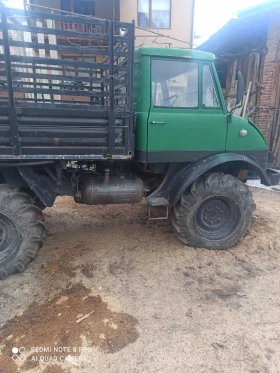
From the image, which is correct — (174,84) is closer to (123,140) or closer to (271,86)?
(123,140)

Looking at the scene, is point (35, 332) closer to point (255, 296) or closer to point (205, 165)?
point (255, 296)

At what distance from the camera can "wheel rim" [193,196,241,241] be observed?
12.7ft

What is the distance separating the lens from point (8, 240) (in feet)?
10.6

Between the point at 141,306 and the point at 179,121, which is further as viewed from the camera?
the point at 179,121

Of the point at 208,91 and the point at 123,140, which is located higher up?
the point at 208,91

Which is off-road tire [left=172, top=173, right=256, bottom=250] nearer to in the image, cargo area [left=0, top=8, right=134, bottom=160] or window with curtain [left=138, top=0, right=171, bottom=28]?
cargo area [left=0, top=8, right=134, bottom=160]

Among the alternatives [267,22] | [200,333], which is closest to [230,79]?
[267,22]

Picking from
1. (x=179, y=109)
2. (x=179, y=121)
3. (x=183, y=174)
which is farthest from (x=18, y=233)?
(x=179, y=109)

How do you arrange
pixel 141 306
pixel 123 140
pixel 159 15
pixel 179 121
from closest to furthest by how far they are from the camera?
1. pixel 141 306
2. pixel 123 140
3. pixel 179 121
4. pixel 159 15

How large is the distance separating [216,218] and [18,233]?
2.57 metres

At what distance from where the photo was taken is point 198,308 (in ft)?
9.14

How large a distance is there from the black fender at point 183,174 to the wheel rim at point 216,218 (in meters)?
0.47

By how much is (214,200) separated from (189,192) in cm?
41

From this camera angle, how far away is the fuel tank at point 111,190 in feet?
12.0
